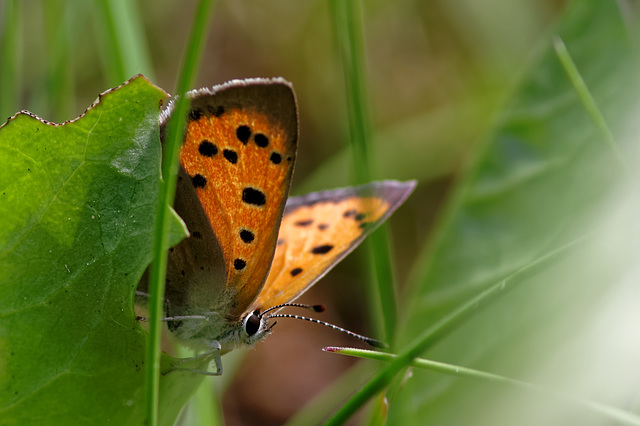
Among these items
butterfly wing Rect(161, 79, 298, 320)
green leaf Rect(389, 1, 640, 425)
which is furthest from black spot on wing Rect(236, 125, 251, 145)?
green leaf Rect(389, 1, 640, 425)

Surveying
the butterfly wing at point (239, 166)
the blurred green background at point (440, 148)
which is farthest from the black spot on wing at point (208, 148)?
the blurred green background at point (440, 148)

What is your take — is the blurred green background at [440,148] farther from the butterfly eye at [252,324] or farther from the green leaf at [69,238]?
the green leaf at [69,238]

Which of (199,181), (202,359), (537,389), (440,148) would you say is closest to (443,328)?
(537,389)

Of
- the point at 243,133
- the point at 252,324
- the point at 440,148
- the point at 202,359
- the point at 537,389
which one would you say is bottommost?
the point at 537,389

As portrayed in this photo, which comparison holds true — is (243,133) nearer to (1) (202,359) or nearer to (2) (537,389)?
(1) (202,359)

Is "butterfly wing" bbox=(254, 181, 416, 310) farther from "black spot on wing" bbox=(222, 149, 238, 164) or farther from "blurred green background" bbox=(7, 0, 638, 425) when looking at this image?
"black spot on wing" bbox=(222, 149, 238, 164)

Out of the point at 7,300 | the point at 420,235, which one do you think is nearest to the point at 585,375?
the point at 7,300
